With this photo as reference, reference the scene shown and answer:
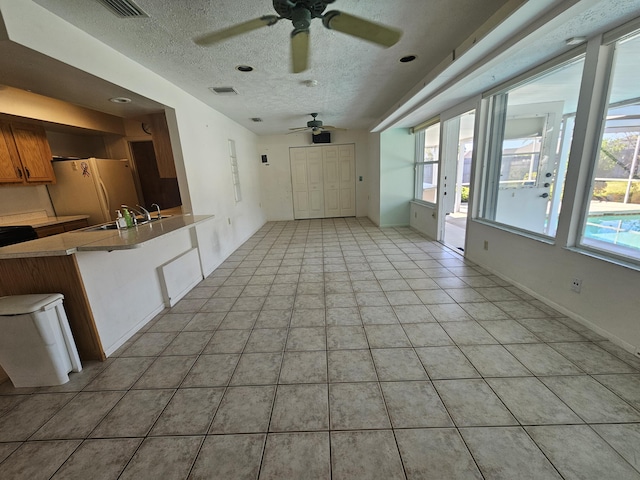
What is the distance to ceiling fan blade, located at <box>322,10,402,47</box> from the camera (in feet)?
4.76

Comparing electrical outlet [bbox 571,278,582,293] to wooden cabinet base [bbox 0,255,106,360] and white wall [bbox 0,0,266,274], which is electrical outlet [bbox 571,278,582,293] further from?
white wall [bbox 0,0,266,274]

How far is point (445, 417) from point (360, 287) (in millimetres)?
1757

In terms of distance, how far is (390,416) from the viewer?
4.85ft

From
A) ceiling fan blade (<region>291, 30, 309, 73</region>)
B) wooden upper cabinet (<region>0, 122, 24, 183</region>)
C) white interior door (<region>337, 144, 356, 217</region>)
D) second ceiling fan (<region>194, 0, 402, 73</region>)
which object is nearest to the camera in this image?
second ceiling fan (<region>194, 0, 402, 73</region>)

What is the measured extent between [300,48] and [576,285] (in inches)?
114

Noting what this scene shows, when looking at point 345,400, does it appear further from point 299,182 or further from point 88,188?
point 299,182

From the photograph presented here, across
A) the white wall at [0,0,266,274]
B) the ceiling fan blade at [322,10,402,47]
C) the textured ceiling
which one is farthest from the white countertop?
the ceiling fan blade at [322,10,402,47]

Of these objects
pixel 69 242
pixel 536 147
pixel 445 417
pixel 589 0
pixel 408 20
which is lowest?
pixel 445 417

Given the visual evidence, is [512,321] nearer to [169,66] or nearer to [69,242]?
[69,242]

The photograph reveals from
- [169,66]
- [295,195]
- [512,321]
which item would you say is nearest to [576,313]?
[512,321]

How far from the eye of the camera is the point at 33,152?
3473mm

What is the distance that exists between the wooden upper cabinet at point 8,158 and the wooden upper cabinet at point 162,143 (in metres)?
1.67

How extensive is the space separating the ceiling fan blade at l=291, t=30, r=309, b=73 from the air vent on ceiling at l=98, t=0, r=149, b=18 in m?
1.04

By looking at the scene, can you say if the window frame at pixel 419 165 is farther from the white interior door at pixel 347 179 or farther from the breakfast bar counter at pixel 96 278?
the breakfast bar counter at pixel 96 278
